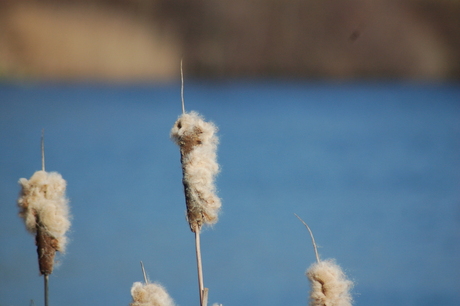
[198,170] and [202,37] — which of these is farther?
[202,37]

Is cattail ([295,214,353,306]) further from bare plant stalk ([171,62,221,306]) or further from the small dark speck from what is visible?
the small dark speck

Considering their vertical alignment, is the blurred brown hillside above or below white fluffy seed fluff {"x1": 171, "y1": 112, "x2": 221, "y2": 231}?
above

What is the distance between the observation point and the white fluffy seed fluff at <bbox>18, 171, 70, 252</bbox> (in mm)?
1171

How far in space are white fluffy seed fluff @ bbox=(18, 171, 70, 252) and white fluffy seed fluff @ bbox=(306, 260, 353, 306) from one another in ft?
2.04

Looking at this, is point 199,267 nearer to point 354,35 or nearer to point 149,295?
point 149,295

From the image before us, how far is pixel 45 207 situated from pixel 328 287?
71 cm

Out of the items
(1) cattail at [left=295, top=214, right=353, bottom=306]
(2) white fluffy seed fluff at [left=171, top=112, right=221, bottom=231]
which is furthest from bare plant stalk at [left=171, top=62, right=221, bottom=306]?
(1) cattail at [left=295, top=214, right=353, bottom=306]

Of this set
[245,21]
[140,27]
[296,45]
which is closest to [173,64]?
[140,27]

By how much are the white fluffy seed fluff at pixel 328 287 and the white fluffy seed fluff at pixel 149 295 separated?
0.34 m

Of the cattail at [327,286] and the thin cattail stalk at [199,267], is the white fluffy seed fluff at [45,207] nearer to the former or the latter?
the thin cattail stalk at [199,267]

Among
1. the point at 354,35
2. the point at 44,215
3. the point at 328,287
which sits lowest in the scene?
the point at 328,287

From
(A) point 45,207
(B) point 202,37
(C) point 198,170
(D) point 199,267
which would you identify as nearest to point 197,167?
(C) point 198,170

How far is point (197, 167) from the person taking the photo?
1128 mm

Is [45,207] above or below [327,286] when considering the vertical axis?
above
